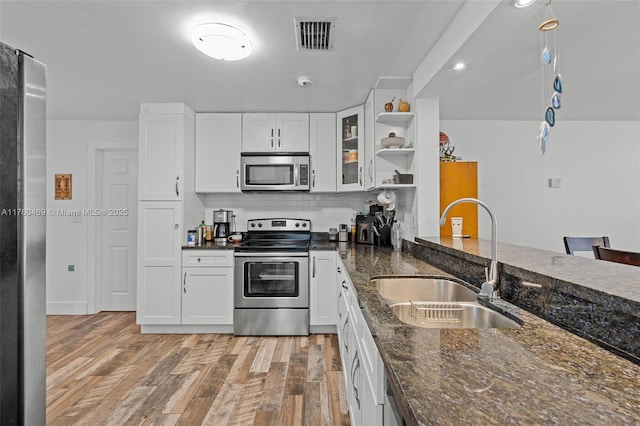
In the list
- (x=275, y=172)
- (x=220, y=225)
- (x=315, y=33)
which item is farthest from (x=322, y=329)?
(x=315, y=33)

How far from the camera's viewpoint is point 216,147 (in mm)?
3473

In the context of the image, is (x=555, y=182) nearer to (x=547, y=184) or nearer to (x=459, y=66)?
(x=547, y=184)

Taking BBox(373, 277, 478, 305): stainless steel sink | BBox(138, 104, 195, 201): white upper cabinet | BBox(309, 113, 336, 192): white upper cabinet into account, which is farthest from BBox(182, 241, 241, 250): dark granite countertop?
BBox(373, 277, 478, 305): stainless steel sink

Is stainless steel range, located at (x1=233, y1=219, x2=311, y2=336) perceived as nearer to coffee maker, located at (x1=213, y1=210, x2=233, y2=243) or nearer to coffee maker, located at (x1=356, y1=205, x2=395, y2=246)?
coffee maker, located at (x1=213, y1=210, x2=233, y2=243)


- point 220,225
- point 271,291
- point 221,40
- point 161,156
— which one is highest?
point 221,40

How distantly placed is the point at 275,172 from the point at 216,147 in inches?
27.3

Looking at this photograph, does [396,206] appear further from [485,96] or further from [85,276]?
[85,276]

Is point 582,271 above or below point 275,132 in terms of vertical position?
below

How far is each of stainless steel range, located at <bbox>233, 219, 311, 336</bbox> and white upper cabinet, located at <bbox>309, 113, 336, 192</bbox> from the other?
31.7 inches

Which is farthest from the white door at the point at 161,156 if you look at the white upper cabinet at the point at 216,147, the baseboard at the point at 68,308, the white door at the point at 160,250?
the baseboard at the point at 68,308

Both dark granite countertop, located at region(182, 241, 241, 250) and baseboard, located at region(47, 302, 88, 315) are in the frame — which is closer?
dark granite countertop, located at region(182, 241, 241, 250)

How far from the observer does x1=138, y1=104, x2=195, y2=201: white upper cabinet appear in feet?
10.5

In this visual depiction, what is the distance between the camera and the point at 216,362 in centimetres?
260

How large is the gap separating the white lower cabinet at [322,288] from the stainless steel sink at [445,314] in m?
1.84
